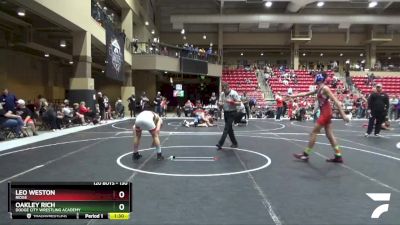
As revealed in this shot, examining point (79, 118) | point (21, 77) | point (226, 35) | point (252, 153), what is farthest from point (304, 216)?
point (226, 35)

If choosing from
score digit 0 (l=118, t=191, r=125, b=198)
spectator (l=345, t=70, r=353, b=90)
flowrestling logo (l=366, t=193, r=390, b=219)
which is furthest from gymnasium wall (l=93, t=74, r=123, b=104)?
score digit 0 (l=118, t=191, r=125, b=198)

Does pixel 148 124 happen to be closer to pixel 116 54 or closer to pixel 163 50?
pixel 116 54

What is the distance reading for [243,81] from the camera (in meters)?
37.5

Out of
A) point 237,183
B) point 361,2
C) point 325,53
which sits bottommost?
point 237,183

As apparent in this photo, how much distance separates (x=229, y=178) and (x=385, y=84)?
117ft

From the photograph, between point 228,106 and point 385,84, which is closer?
point 228,106

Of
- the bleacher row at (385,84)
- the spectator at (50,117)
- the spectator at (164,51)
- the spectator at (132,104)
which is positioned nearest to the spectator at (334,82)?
the bleacher row at (385,84)

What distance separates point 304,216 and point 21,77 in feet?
80.3

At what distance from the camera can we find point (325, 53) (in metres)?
48.0

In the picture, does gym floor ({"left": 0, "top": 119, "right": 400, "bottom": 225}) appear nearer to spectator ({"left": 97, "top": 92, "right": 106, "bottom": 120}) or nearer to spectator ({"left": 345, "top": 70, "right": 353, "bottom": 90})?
spectator ({"left": 97, "top": 92, "right": 106, "bottom": 120})

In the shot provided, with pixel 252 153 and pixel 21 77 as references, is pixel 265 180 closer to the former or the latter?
pixel 252 153

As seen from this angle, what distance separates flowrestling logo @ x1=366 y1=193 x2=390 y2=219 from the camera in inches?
174

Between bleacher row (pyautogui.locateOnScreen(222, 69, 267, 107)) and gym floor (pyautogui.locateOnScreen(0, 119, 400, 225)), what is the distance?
23.4 meters
